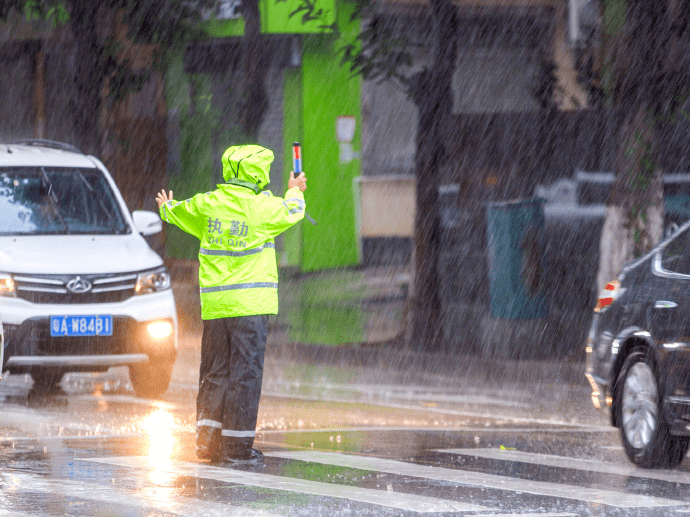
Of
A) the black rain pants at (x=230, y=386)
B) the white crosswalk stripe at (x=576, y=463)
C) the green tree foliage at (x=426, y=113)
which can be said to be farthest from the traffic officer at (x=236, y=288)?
the green tree foliage at (x=426, y=113)

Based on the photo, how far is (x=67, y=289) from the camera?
1094 cm

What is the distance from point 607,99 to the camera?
47.1 feet

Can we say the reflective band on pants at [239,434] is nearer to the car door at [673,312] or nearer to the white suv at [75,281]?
the car door at [673,312]

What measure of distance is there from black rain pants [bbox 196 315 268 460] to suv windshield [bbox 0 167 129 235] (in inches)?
156

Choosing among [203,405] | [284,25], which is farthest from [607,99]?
[284,25]

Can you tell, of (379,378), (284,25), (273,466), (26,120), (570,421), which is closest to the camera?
(273,466)

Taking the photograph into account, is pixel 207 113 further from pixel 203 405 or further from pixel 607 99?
pixel 203 405

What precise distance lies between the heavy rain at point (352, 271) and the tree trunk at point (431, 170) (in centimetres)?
3

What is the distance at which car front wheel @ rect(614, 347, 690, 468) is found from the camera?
8.23 meters

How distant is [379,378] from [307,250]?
468 inches

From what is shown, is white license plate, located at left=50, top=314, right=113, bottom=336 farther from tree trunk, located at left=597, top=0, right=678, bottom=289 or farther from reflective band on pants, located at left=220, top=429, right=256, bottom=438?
tree trunk, located at left=597, top=0, right=678, bottom=289

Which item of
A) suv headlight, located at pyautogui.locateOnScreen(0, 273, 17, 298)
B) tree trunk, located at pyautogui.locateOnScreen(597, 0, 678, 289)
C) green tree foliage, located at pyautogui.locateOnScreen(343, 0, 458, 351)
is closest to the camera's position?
suv headlight, located at pyautogui.locateOnScreen(0, 273, 17, 298)

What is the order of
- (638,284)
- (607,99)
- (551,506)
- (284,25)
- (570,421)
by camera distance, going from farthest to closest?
(284,25) < (607,99) < (570,421) < (638,284) < (551,506)

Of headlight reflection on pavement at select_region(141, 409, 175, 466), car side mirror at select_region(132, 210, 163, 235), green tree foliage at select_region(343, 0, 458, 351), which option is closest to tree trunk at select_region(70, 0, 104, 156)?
green tree foliage at select_region(343, 0, 458, 351)
